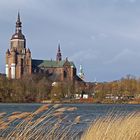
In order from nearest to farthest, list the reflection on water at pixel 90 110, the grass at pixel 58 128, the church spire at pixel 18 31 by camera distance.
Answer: the grass at pixel 58 128 < the reflection on water at pixel 90 110 < the church spire at pixel 18 31

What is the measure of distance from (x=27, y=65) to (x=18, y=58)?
186 inches

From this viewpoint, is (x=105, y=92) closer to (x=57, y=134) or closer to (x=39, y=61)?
(x=39, y=61)

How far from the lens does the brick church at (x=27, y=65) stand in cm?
15638

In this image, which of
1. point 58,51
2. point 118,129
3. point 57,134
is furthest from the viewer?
point 58,51

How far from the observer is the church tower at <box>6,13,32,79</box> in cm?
15588

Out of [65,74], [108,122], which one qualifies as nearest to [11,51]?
[65,74]

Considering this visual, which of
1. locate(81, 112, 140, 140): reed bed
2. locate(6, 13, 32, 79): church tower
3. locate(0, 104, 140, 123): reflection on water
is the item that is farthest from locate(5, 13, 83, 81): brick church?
locate(81, 112, 140, 140): reed bed

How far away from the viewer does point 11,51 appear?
159 m

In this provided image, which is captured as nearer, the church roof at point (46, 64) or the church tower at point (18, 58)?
the church tower at point (18, 58)

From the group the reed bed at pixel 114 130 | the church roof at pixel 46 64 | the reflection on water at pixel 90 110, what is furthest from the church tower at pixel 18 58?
the reed bed at pixel 114 130

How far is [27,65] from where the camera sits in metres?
157

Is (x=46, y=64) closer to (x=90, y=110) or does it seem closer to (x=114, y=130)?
(x=90, y=110)

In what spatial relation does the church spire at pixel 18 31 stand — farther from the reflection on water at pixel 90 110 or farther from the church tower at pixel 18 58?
the reflection on water at pixel 90 110

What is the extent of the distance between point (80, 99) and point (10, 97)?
1793 centimetres
